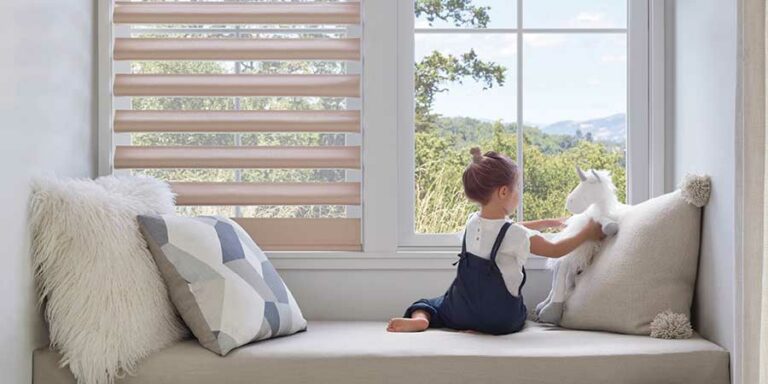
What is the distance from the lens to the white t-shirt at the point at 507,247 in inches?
102

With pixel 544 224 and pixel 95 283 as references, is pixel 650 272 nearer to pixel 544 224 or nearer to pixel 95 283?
pixel 544 224

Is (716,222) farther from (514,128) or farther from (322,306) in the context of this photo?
(322,306)

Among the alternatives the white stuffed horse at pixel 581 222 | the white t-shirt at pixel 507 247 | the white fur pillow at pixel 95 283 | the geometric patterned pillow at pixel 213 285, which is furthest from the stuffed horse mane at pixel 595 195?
the white fur pillow at pixel 95 283

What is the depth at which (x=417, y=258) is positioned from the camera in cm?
289

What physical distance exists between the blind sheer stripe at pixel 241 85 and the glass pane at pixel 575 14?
1.95 feet

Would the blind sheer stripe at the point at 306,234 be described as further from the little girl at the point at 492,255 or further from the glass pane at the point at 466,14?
the glass pane at the point at 466,14

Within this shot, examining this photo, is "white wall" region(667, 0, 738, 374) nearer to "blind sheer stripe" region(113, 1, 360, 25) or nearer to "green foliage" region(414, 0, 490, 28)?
"green foliage" region(414, 0, 490, 28)

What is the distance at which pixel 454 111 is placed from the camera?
117 inches

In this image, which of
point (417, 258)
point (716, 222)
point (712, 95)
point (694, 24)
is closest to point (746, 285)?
point (716, 222)

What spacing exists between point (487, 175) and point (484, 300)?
346 millimetres

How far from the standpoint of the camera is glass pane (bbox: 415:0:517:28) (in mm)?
2951

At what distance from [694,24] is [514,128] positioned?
623 mm

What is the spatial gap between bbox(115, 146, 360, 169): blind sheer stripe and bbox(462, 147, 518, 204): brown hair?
→ 0.43m

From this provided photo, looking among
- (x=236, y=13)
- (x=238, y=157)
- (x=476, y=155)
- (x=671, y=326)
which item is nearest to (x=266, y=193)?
(x=238, y=157)
